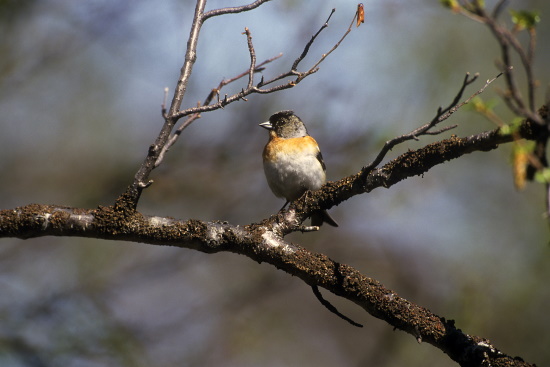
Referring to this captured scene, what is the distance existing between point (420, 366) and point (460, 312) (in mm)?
978

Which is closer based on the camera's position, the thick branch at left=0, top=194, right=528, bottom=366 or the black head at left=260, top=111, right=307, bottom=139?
the thick branch at left=0, top=194, right=528, bottom=366

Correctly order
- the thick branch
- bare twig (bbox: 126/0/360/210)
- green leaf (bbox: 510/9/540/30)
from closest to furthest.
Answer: green leaf (bbox: 510/9/540/30) → the thick branch → bare twig (bbox: 126/0/360/210)

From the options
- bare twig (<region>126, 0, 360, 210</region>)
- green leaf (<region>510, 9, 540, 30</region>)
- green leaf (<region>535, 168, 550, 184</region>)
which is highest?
bare twig (<region>126, 0, 360, 210</region>)

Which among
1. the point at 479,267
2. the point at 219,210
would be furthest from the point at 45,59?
the point at 479,267

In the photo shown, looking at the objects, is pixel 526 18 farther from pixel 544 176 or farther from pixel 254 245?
→ pixel 254 245

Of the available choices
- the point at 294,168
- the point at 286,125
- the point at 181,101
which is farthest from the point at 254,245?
the point at 286,125

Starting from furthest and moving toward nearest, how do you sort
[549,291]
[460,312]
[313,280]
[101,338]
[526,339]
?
[549,291], [526,339], [460,312], [101,338], [313,280]

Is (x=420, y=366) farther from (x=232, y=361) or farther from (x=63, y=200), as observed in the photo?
(x=63, y=200)

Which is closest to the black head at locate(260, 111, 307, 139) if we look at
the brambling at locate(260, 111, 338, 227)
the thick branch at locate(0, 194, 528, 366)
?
the brambling at locate(260, 111, 338, 227)

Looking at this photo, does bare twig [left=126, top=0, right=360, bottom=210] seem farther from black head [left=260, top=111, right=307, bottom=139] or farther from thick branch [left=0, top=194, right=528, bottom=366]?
black head [left=260, top=111, right=307, bottom=139]

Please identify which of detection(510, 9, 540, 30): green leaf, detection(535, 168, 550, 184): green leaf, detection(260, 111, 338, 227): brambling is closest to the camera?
detection(535, 168, 550, 184): green leaf

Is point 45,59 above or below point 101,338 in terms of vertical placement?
above

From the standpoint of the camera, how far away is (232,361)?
8422mm

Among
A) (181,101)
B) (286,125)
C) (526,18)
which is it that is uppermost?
(286,125)
